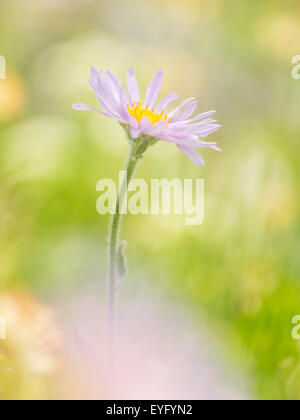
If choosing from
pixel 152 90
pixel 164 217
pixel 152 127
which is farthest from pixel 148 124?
pixel 164 217

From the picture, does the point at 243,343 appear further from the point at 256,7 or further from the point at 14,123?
the point at 256,7

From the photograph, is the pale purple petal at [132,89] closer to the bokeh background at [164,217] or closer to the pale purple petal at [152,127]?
the pale purple petal at [152,127]

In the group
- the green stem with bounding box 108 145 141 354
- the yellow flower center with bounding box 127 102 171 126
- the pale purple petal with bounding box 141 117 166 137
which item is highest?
the yellow flower center with bounding box 127 102 171 126

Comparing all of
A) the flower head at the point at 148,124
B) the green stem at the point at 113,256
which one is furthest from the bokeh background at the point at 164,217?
the flower head at the point at 148,124

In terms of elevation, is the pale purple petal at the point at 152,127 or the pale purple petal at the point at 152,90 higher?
the pale purple petal at the point at 152,90

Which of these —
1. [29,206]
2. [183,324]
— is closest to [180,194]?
[29,206]

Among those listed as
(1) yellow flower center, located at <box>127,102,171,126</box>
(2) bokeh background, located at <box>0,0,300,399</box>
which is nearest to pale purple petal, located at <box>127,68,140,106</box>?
(1) yellow flower center, located at <box>127,102,171,126</box>

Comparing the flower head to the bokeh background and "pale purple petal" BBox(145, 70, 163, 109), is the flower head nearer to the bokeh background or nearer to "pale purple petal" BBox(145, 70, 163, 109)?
"pale purple petal" BBox(145, 70, 163, 109)
